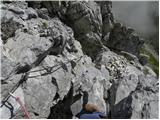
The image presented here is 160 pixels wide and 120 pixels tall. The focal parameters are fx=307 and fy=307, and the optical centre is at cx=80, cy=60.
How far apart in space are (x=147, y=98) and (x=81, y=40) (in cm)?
1373

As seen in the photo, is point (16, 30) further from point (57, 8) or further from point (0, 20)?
point (57, 8)

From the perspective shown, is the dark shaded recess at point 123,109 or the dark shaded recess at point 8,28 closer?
the dark shaded recess at point 123,109

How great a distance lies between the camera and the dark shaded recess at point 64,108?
2020cm

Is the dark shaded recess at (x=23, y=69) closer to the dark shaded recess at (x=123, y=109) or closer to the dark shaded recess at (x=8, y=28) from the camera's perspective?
the dark shaded recess at (x=8, y=28)

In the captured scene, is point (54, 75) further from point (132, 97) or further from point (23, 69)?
point (132, 97)

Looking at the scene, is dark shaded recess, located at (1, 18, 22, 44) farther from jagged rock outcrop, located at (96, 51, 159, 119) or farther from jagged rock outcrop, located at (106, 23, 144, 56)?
jagged rock outcrop, located at (106, 23, 144, 56)

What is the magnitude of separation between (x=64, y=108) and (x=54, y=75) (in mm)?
2400

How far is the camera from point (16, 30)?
20609 millimetres

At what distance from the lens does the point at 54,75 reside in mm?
20469

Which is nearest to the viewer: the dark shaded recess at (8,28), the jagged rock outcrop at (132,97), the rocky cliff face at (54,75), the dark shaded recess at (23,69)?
the jagged rock outcrop at (132,97)

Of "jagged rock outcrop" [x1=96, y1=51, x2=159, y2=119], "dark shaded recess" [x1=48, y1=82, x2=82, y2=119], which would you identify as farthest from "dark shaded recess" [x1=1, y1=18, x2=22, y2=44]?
"jagged rock outcrop" [x1=96, y1=51, x2=159, y2=119]

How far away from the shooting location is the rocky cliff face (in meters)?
17.5

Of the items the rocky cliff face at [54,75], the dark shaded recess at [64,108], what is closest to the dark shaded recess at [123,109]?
the rocky cliff face at [54,75]

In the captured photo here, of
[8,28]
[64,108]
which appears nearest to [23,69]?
[8,28]
